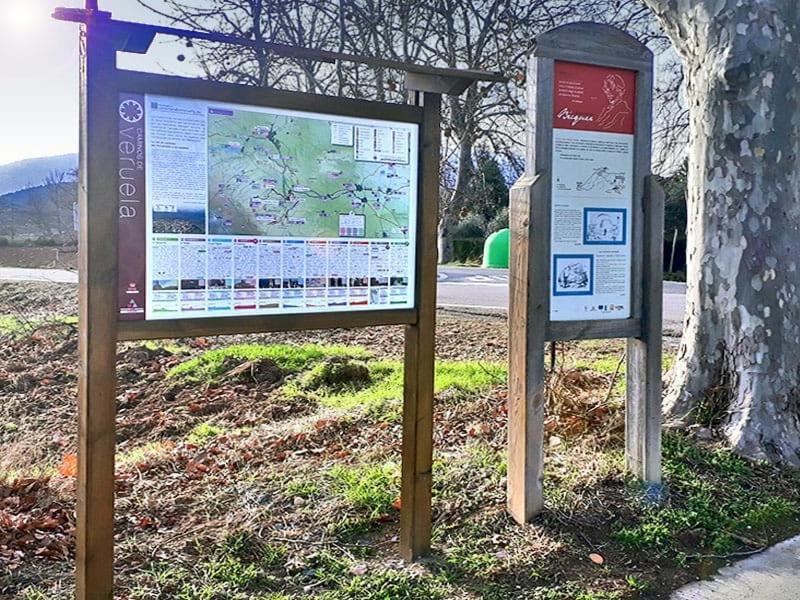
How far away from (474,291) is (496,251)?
11.3 m

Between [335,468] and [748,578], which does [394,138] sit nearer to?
[335,468]

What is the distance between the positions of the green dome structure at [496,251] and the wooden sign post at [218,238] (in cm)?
2337

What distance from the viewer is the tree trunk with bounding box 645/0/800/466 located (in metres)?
4.63

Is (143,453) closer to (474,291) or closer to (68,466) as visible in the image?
(68,466)

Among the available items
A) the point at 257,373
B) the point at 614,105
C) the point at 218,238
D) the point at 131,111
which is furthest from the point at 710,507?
the point at 257,373

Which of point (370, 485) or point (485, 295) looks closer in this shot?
point (370, 485)

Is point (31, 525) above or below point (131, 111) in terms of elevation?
below

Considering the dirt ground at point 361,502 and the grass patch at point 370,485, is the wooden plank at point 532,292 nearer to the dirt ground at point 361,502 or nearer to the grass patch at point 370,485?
the dirt ground at point 361,502

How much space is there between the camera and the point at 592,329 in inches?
154

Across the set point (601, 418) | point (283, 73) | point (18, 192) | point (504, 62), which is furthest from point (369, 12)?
point (18, 192)

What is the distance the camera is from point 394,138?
3.21 m

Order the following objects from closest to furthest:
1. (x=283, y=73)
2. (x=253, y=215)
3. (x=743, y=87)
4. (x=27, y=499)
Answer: (x=253, y=215)
(x=27, y=499)
(x=743, y=87)
(x=283, y=73)

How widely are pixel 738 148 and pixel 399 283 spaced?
273 cm

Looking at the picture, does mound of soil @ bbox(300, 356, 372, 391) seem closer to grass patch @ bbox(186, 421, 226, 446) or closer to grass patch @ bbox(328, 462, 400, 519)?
grass patch @ bbox(186, 421, 226, 446)
